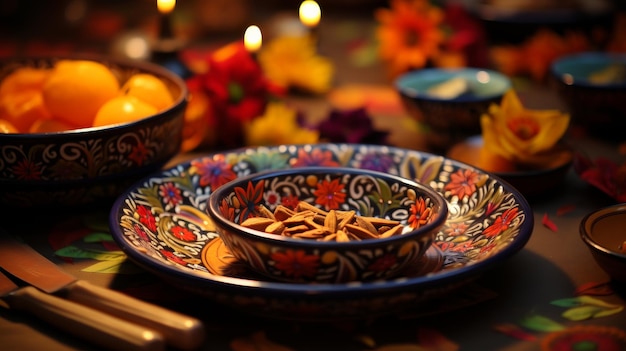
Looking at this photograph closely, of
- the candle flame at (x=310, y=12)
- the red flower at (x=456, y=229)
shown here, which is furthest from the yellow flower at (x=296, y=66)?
the red flower at (x=456, y=229)

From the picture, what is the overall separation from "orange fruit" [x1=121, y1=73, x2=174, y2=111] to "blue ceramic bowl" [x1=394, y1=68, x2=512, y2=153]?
347 millimetres

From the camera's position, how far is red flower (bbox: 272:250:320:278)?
1.94 feet

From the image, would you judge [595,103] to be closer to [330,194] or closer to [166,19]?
[330,194]

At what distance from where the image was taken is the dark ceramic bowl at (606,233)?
65 cm

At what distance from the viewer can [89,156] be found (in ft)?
2.50

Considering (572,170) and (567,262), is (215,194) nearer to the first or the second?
(567,262)

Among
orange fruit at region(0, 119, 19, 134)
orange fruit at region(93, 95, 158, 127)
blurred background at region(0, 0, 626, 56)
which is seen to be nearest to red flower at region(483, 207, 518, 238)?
orange fruit at region(93, 95, 158, 127)

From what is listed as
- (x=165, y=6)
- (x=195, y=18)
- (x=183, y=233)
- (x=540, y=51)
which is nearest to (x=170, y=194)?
(x=183, y=233)

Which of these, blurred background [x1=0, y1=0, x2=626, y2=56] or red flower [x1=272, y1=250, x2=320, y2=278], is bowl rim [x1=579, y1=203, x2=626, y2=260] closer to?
red flower [x1=272, y1=250, x2=320, y2=278]

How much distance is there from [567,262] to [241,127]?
0.51 m

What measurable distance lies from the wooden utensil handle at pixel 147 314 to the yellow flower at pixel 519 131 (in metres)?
0.47

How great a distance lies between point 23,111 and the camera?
0.86 meters

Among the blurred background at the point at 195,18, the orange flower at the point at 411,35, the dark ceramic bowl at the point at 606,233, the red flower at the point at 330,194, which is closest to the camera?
the dark ceramic bowl at the point at 606,233

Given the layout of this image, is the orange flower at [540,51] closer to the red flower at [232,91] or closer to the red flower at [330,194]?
the red flower at [232,91]
